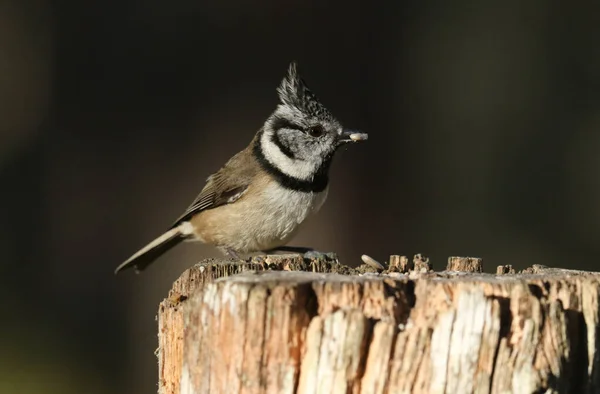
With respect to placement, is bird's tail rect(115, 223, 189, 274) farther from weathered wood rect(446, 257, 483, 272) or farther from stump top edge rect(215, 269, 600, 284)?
stump top edge rect(215, 269, 600, 284)

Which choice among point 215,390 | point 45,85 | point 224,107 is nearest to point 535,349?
point 215,390

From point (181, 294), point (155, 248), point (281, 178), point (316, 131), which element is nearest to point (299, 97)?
point (316, 131)

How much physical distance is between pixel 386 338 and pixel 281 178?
8.77 ft

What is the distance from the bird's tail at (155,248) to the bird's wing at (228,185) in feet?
0.26

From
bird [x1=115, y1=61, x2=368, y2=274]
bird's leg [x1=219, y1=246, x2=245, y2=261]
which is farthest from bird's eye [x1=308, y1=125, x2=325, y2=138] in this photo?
bird's leg [x1=219, y1=246, x2=245, y2=261]

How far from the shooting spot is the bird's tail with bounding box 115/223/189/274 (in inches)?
220

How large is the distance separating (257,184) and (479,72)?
5712mm

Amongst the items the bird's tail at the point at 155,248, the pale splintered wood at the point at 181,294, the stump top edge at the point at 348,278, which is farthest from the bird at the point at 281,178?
the stump top edge at the point at 348,278

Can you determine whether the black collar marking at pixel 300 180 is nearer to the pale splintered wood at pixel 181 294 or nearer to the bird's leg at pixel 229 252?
the bird's leg at pixel 229 252

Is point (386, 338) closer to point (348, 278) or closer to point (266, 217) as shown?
point (348, 278)

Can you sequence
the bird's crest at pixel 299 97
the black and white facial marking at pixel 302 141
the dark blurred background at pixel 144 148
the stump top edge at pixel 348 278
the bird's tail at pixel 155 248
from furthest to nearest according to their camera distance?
the dark blurred background at pixel 144 148
the bird's tail at pixel 155 248
the black and white facial marking at pixel 302 141
the bird's crest at pixel 299 97
the stump top edge at pixel 348 278

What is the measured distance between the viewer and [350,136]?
200 inches

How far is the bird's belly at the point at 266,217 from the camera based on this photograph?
16.3 feet

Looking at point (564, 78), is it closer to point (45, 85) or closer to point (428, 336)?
point (45, 85)
